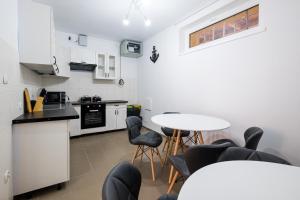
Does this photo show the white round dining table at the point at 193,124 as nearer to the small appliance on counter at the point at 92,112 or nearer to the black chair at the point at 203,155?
the black chair at the point at 203,155

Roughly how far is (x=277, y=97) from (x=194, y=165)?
58.1 inches

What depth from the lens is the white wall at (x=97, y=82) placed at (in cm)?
387

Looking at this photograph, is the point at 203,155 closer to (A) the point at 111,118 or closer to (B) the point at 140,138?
(B) the point at 140,138

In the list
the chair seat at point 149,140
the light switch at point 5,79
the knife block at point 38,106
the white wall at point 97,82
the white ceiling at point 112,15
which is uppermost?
the white ceiling at point 112,15

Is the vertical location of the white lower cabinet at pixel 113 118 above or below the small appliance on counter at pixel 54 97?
below

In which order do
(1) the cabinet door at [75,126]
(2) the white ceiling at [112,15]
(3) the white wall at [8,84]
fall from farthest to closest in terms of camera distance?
(1) the cabinet door at [75,126], (2) the white ceiling at [112,15], (3) the white wall at [8,84]

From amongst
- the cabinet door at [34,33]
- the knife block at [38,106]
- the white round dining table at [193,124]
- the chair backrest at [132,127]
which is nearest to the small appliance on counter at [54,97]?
the knife block at [38,106]

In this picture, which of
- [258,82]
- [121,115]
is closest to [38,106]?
[121,115]

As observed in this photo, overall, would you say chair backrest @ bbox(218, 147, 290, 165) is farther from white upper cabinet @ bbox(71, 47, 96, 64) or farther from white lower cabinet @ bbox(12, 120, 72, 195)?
white upper cabinet @ bbox(71, 47, 96, 64)

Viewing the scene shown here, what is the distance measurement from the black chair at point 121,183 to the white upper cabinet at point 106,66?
3.69 m

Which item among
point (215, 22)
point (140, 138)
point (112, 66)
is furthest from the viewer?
point (112, 66)

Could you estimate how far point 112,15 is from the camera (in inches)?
119

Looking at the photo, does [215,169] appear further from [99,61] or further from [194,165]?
[99,61]

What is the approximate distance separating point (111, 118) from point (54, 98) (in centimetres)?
142
